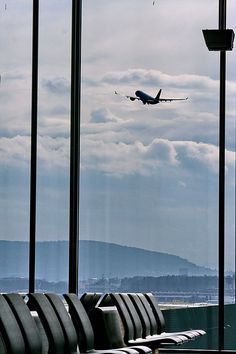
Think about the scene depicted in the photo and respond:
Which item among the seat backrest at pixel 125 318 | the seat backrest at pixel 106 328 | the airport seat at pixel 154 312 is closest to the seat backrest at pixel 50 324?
the seat backrest at pixel 106 328

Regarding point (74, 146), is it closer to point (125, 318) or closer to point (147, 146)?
point (147, 146)

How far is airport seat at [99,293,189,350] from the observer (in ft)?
20.5

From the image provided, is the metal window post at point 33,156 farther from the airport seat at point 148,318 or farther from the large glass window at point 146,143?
the airport seat at point 148,318

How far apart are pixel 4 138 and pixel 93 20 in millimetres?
1328

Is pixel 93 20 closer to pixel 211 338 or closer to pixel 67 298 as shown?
pixel 211 338

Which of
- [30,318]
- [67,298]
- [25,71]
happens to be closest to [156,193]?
[25,71]

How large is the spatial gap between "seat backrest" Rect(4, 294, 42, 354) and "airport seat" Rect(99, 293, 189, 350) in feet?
5.57

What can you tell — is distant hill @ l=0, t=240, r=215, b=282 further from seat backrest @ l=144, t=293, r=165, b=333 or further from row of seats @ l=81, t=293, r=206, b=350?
seat backrest @ l=144, t=293, r=165, b=333

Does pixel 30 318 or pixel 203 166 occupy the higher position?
pixel 203 166

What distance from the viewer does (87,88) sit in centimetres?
880

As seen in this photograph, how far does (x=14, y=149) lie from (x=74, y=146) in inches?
21.1

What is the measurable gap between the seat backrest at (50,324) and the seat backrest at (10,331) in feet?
1.45

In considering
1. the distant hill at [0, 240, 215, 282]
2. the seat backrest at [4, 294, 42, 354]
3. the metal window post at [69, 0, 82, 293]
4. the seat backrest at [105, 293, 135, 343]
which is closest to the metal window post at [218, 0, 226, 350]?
the distant hill at [0, 240, 215, 282]

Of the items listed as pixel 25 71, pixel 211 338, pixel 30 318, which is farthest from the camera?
pixel 25 71
